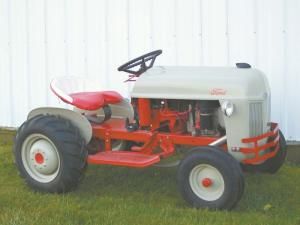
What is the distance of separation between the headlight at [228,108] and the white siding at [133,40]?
5.99ft

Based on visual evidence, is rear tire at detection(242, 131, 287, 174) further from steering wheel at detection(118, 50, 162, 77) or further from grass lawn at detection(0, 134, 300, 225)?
steering wheel at detection(118, 50, 162, 77)

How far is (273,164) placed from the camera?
255 inches

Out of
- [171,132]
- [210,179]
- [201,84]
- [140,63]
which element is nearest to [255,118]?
[201,84]

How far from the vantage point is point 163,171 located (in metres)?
6.89

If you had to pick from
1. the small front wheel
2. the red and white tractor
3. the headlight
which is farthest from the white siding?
the small front wheel

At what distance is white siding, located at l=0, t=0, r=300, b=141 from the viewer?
7.05 meters

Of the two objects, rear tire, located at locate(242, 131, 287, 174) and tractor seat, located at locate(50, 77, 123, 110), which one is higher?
tractor seat, located at locate(50, 77, 123, 110)

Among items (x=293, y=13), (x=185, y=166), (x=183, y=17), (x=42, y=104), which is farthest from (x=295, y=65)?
(x=42, y=104)

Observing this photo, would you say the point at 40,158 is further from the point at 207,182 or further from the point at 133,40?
the point at 133,40

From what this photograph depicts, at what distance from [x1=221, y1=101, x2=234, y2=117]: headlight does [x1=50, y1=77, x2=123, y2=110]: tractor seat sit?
1400mm

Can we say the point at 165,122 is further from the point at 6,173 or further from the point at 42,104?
the point at 42,104

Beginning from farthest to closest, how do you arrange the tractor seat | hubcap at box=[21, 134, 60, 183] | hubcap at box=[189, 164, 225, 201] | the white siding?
the white siding → the tractor seat → hubcap at box=[21, 134, 60, 183] → hubcap at box=[189, 164, 225, 201]

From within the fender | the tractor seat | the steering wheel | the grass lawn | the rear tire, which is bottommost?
the grass lawn

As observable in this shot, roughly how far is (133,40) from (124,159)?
8.37 ft
